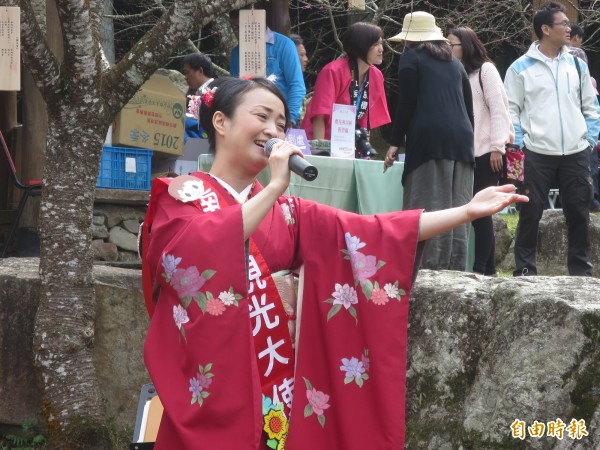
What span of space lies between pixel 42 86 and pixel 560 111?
3668 millimetres

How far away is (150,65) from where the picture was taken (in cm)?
486

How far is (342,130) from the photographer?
730cm

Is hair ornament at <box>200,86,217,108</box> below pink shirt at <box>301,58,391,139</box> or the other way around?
below

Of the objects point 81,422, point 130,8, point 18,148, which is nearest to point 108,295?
point 81,422

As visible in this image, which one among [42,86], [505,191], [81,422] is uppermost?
[42,86]

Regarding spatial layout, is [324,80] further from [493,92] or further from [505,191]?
[505,191]

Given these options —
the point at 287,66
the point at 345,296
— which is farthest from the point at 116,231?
the point at 345,296

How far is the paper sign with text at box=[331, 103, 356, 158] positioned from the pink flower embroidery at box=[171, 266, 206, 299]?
4266 millimetres

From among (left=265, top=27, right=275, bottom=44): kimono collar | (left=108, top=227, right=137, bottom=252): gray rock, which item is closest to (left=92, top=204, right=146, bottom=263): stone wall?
(left=108, top=227, right=137, bottom=252): gray rock

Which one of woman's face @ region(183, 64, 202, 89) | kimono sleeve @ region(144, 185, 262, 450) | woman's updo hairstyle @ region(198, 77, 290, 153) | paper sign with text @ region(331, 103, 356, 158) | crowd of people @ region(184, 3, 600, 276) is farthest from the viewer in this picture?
woman's face @ region(183, 64, 202, 89)

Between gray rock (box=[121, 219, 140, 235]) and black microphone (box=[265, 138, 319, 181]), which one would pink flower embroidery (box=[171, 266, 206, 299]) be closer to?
black microphone (box=[265, 138, 319, 181])

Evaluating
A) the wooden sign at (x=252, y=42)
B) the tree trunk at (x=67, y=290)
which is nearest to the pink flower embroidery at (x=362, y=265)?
the tree trunk at (x=67, y=290)

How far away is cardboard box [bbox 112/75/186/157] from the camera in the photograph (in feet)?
27.1

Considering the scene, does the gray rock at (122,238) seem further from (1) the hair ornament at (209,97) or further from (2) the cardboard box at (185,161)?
(1) the hair ornament at (209,97)
